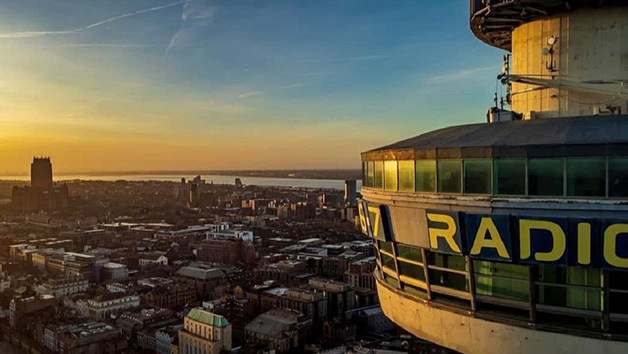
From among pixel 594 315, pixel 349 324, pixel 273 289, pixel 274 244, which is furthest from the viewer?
pixel 274 244

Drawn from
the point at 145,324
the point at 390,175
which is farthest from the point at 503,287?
the point at 145,324

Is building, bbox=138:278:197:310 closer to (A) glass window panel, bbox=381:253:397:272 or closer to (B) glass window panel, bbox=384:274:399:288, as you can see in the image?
(B) glass window panel, bbox=384:274:399:288

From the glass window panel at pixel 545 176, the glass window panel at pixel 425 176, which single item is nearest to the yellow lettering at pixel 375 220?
the glass window panel at pixel 425 176

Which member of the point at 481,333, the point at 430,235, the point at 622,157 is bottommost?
the point at 481,333

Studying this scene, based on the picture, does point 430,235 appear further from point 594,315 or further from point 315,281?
point 315,281

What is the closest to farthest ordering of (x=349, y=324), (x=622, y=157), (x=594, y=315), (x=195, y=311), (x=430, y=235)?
(x=622, y=157) < (x=594, y=315) < (x=430, y=235) < (x=195, y=311) < (x=349, y=324)

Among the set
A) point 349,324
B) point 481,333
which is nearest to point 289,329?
point 349,324

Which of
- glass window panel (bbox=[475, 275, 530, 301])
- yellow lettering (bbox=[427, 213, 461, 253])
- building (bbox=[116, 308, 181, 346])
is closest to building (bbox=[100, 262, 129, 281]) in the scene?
building (bbox=[116, 308, 181, 346])
